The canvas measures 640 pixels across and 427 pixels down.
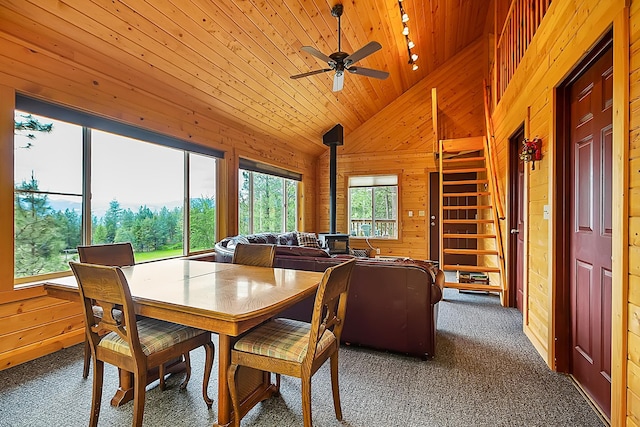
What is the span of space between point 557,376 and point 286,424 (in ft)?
6.30

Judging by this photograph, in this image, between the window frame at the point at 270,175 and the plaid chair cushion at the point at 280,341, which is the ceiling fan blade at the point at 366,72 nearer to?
the window frame at the point at 270,175

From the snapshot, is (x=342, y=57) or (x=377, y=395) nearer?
(x=377, y=395)

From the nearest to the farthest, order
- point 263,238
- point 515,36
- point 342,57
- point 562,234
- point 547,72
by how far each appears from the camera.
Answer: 1. point 562,234
2. point 547,72
3. point 342,57
4. point 515,36
5. point 263,238

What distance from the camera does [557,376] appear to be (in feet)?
7.28

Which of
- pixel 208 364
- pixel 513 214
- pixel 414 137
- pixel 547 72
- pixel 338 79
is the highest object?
pixel 414 137

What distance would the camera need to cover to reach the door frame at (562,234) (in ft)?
7.40

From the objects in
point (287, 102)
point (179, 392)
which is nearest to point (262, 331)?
point (179, 392)

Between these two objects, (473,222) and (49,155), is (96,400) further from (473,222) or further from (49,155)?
(473,222)

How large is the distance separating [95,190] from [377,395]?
→ 3.09 meters

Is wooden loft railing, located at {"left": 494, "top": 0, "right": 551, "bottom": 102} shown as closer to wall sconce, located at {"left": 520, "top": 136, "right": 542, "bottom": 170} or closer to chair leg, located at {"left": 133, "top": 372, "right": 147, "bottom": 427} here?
wall sconce, located at {"left": 520, "top": 136, "right": 542, "bottom": 170}

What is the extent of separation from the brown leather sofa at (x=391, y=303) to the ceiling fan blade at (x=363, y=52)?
1962mm

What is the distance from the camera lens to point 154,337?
1.62m

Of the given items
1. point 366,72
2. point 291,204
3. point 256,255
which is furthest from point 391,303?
point 291,204

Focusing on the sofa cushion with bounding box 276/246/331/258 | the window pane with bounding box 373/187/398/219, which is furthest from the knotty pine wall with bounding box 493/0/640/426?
the window pane with bounding box 373/187/398/219
